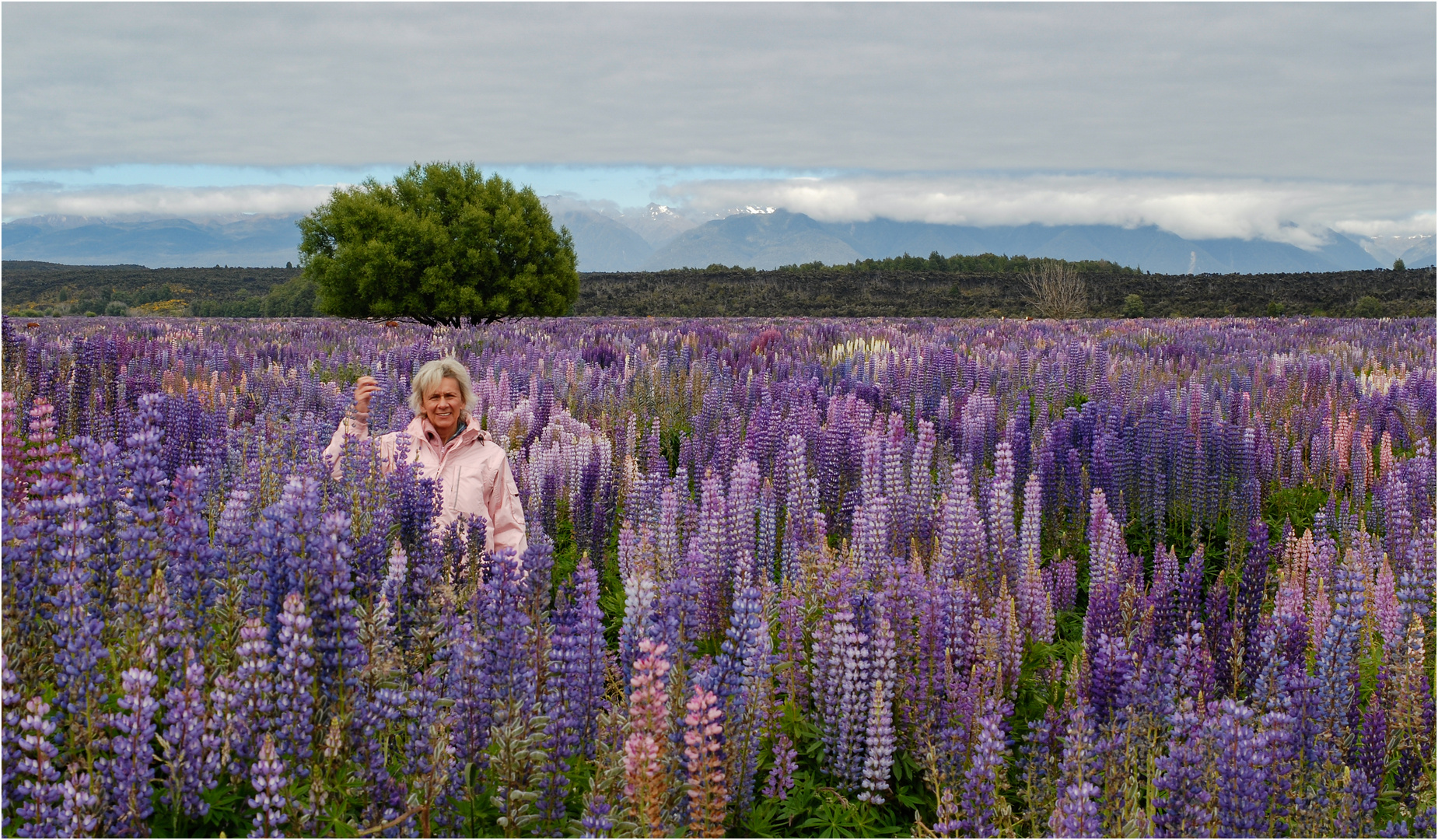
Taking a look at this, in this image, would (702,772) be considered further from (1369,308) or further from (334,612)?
(1369,308)

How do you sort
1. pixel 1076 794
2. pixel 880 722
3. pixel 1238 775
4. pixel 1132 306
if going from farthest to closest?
pixel 1132 306 → pixel 880 722 → pixel 1238 775 → pixel 1076 794

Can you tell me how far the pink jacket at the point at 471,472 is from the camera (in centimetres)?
561

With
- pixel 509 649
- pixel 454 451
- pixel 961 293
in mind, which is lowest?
pixel 509 649

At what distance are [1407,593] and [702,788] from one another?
9.60 feet

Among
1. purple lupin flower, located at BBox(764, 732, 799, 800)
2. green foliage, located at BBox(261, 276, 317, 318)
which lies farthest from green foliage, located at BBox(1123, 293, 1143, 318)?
green foliage, located at BBox(261, 276, 317, 318)

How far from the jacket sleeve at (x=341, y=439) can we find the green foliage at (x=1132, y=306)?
54.1 meters

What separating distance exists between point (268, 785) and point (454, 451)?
11.7 feet

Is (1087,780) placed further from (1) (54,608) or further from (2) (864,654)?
(1) (54,608)

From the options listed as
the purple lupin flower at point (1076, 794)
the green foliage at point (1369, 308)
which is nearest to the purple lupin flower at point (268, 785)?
the purple lupin flower at point (1076, 794)

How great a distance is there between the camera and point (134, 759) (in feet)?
8.47

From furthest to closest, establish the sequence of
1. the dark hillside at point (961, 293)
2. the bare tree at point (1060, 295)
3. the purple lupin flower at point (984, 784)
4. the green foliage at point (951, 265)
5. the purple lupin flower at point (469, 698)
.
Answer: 1. the green foliage at point (951, 265)
2. the dark hillside at point (961, 293)
3. the bare tree at point (1060, 295)
4. the purple lupin flower at point (984, 784)
5. the purple lupin flower at point (469, 698)

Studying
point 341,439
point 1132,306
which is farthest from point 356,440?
point 1132,306

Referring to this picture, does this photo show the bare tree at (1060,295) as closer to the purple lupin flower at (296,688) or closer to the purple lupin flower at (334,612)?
the purple lupin flower at (334,612)

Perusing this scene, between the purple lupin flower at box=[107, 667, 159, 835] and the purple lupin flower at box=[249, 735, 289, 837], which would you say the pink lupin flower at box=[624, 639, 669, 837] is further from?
the purple lupin flower at box=[107, 667, 159, 835]
